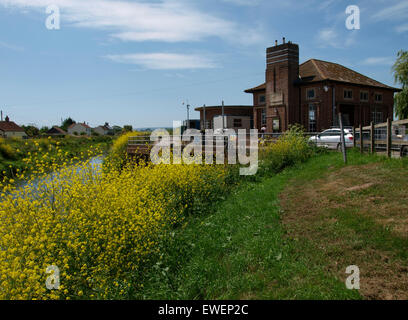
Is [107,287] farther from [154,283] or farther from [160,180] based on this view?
[160,180]

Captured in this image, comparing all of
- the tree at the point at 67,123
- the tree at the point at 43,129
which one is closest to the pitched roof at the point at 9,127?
the tree at the point at 43,129

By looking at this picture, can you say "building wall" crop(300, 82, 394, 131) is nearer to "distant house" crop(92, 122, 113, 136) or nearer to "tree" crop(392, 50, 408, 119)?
"tree" crop(392, 50, 408, 119)

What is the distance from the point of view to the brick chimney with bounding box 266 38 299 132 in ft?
102

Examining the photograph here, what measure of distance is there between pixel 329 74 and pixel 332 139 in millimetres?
13253

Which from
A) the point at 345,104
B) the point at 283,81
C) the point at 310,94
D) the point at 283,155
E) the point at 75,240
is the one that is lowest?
the point at 75,240

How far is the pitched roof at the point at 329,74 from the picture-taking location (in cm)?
3077

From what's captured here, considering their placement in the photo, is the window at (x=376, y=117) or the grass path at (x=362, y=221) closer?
the grass path at (x=362, y=221)

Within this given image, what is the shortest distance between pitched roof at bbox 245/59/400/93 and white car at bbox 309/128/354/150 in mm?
10516

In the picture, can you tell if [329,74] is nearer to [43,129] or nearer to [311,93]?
[311,93]

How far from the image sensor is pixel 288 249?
6.16 meters

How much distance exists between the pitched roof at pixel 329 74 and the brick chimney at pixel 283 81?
1462mm

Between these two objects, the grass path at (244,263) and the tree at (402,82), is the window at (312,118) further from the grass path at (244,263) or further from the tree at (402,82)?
the grass path at (244,263)

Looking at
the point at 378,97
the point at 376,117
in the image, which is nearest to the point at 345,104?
the point at 376,117
